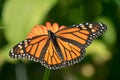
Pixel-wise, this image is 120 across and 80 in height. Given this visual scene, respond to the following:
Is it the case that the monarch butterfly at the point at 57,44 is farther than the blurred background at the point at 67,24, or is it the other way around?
the blurred background at the point at 67,24

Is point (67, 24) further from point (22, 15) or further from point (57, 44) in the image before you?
point (57, 44)

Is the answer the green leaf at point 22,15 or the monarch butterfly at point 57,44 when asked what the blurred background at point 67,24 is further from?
the monarch butterfly at point 57,44

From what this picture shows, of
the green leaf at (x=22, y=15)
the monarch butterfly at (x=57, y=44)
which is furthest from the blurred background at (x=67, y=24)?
the monarch butterfly at (x=57, y=44)

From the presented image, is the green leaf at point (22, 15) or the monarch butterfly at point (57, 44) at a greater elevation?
the green leaf at point (22, 15)

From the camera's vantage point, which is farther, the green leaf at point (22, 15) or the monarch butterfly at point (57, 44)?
the green leaf at point (22, 15)

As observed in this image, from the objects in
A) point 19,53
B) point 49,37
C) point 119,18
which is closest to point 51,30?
point 49,37
